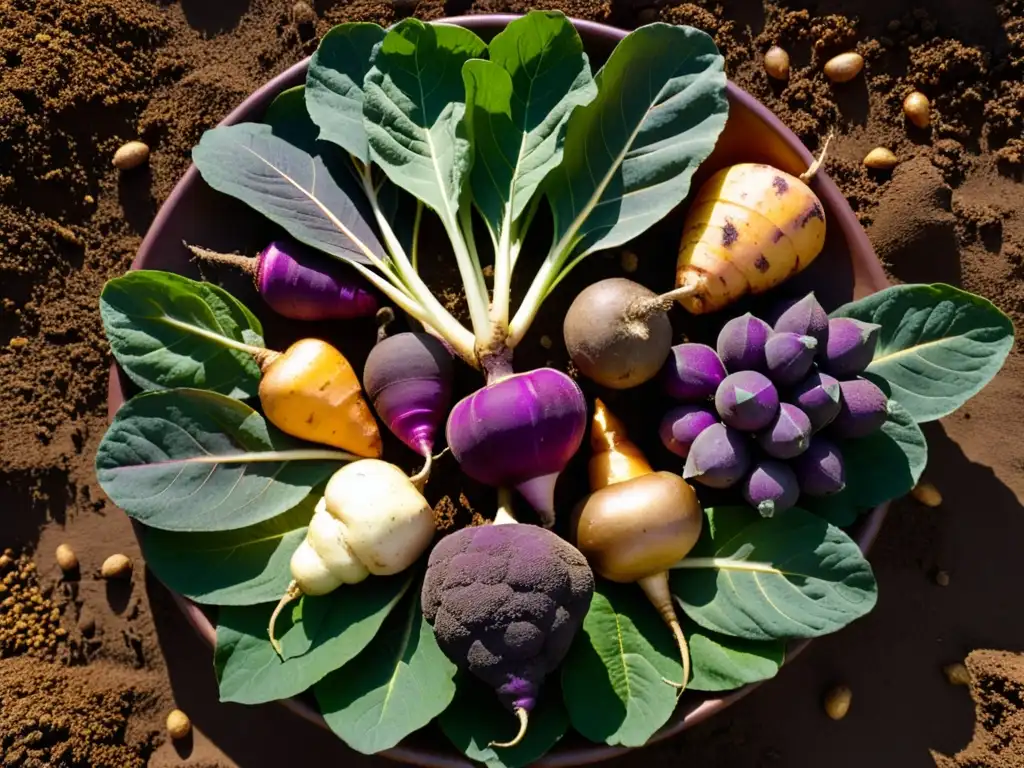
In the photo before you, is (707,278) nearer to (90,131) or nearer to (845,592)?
(845,592)

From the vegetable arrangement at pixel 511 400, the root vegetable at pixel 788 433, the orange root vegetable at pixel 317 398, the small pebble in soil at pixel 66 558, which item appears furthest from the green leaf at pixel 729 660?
the small pebble in soil at pixel 66 558

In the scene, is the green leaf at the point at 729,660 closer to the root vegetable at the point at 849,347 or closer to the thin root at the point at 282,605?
the root vegetable at the point at 849,347

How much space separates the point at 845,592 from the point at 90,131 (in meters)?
1.75

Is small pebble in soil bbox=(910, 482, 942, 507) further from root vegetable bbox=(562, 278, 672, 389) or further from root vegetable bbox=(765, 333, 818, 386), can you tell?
root vegetable bbox=(562, 278, 672, 389)

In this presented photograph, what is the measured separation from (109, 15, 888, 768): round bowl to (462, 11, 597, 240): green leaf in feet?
0.34

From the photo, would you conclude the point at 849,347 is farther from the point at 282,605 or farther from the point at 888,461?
the point at 282,605

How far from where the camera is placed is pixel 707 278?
5.15 ft

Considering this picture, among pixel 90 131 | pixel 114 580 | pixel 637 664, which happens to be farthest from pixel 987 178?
pixel 114 580

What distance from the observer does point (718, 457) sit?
4.77ft

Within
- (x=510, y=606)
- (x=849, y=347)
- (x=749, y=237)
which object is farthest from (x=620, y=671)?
(x=749, y=237)

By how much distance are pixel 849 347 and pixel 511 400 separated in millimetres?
570

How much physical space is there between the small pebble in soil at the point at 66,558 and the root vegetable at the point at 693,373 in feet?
4.17

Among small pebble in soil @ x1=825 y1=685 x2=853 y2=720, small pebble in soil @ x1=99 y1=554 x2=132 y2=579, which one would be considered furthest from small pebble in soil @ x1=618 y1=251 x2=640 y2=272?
small pebble in soil @ x1=99 y1=554 x2=132 y2=579

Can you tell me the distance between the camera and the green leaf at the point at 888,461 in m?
1.56
